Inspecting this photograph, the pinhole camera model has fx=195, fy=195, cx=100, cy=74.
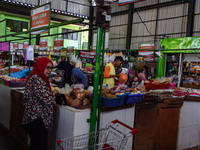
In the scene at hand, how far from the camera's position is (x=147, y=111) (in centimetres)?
328

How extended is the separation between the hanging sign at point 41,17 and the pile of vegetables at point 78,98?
143 centimetres

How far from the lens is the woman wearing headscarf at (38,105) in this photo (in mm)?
2426

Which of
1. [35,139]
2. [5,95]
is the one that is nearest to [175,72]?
[5,95]

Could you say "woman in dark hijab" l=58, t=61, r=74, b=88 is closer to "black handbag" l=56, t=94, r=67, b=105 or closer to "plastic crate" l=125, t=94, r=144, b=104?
"black handbag" l=56, t=94, r=67, b=105

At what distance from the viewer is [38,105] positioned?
246 centimetres

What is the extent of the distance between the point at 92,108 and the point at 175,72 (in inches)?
338

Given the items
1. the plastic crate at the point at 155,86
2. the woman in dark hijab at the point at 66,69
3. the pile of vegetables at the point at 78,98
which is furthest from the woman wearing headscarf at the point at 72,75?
the plastic crate at the point at 155,86

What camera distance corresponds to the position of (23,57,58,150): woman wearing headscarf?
2.43 metres

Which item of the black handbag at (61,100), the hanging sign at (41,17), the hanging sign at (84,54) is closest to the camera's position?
the black handbag at (61,100)

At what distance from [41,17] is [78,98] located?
5.99 feet

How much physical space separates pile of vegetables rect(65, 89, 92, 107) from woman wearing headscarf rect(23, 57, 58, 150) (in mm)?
334

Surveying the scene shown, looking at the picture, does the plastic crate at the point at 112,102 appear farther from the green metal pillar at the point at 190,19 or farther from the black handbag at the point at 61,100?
the green metal pillar at the point at 190,19

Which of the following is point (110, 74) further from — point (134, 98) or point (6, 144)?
point (6, 144)

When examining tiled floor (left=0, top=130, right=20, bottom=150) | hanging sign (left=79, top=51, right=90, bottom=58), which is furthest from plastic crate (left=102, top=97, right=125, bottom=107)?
hanging sign (left=79, top=51, right=90, bottom=58)
